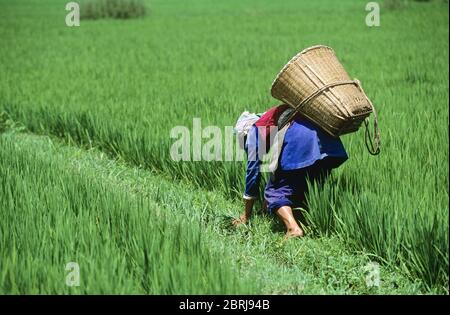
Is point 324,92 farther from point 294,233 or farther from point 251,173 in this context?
point 294,233

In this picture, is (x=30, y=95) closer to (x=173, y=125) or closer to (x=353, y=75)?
(x=173, y=125)

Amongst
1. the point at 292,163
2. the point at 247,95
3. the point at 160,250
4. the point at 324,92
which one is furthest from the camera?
the point at 247,95

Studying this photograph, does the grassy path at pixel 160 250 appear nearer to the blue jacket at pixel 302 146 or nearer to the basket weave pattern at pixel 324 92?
the blue jacket at pixel 302 146

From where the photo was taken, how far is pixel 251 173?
313 cm

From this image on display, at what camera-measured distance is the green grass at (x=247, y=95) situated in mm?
2895

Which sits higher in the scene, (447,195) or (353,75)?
(353,75)

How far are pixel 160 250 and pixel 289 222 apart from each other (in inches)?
32.7

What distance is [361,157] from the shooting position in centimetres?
363

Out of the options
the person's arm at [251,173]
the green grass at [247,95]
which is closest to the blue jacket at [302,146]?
the person's arm at [251,173]

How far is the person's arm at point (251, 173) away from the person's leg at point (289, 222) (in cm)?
17

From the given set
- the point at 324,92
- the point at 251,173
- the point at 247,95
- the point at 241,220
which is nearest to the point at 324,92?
the point at 324,92

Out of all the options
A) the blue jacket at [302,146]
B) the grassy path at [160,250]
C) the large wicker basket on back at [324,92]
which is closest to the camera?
the grassy path at [160,250]
